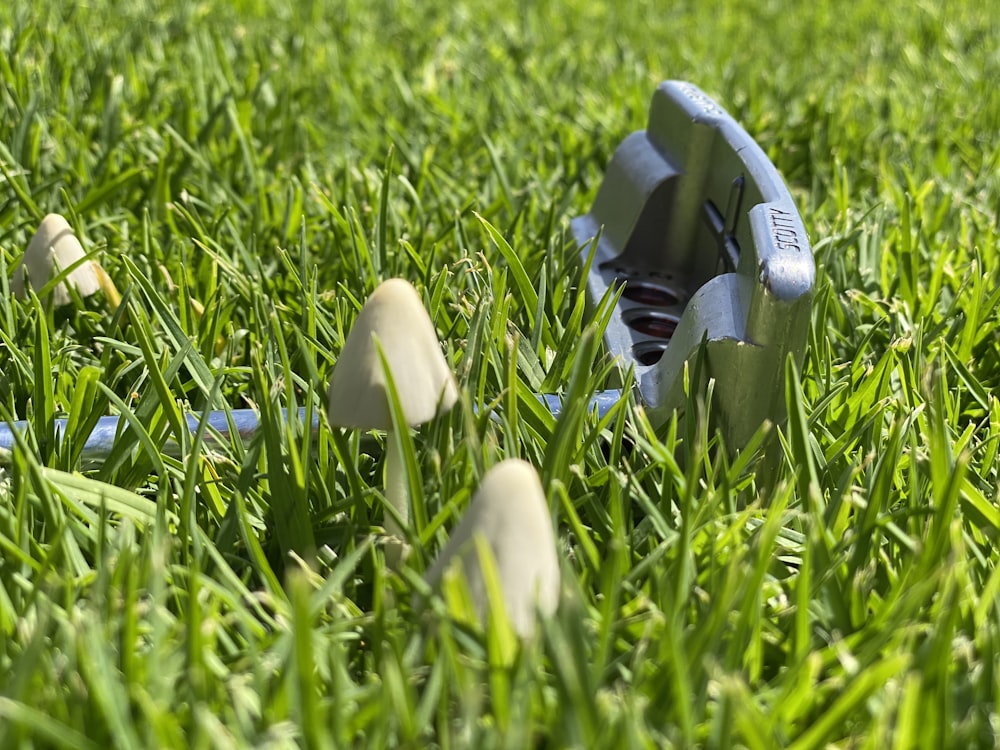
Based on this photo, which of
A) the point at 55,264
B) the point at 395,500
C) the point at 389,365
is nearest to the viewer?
the point at 389,365

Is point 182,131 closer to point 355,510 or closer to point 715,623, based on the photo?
point 355,510

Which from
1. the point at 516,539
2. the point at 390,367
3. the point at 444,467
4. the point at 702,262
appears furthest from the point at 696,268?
the point at 516,539

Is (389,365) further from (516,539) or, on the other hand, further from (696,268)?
(696,268)

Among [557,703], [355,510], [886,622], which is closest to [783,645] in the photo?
[886,622]

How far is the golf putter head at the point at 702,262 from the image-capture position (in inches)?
51.3

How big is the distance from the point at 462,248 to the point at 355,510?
2.42ft

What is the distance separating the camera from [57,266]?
162 cm

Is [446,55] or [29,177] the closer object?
[29,177]

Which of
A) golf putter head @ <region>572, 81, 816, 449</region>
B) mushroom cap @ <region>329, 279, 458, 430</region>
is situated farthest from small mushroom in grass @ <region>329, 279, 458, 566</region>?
golf putter head @ <region>572, 81, 816, 449</region>

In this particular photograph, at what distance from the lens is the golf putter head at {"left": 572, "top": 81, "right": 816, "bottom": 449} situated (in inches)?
51.3

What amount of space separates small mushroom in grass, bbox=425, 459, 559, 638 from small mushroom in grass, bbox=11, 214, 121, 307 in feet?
3.04

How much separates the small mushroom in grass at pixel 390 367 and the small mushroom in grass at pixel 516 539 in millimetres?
186

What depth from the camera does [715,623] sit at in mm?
959

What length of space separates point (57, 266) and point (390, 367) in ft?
2.61
